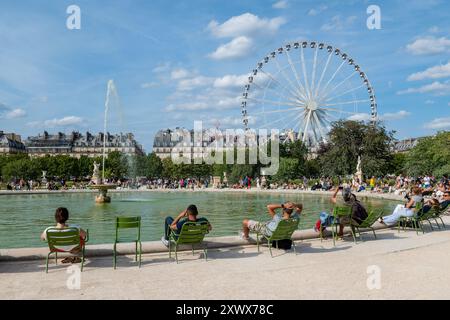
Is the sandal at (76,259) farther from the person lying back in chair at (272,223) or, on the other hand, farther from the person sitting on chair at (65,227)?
the person lying back in chair at (272,223)

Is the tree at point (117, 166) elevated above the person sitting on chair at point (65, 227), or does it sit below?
above

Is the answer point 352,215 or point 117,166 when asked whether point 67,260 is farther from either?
point 117,166

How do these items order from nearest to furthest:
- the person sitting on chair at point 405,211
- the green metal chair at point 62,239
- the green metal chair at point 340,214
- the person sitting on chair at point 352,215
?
the green metal chair at point 62,239
the green metal chair at point 340,214
the person sitting on chair at point 352,215
the person sitting on chair at point 405,211

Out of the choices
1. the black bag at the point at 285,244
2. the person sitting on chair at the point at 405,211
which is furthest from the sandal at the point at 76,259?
the person sitting on chair at the point at 405,211

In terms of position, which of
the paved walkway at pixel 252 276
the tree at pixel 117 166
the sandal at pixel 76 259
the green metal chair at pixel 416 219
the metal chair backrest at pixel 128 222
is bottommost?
the paved walkway at pixel 252 276

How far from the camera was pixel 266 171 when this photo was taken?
198ft

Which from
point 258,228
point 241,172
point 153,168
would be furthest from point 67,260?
point 153,168

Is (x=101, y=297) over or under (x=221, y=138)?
under

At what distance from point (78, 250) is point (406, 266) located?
542 cm

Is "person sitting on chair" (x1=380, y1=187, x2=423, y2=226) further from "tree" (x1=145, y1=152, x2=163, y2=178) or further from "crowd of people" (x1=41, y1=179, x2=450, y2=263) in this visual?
"tree" (x1=145, y1=152, x2=163, y2=178)

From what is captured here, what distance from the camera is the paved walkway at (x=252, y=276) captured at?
597cm

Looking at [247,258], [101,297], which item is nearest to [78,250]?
[101,297]

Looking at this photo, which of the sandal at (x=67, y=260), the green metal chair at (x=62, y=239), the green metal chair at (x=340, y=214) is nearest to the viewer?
the green metal chair at (x=62, y=239)
